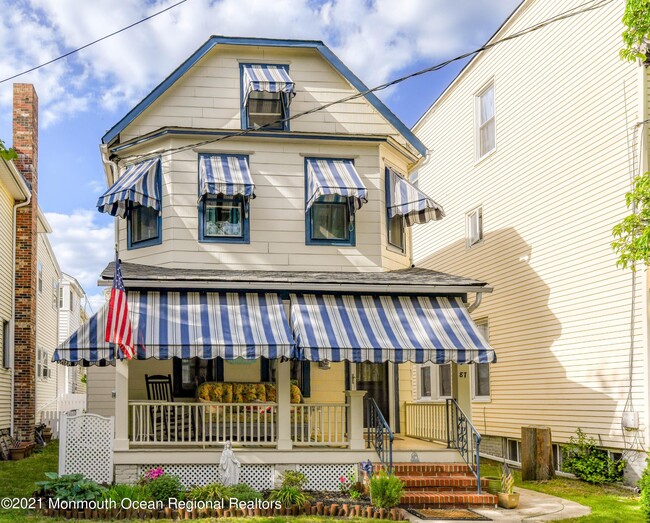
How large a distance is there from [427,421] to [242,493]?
5115 mm

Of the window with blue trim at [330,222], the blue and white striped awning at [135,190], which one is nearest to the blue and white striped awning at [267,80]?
the window with blue trim at [330,222]

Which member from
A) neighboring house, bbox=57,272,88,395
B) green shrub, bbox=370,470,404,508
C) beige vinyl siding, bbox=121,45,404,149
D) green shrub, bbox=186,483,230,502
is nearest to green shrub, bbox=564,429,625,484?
green shrub, bbox=370,470,404,508

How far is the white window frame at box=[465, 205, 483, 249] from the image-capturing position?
21322 mm

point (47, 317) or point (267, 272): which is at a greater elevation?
point (267, 272)

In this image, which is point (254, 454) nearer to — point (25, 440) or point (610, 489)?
point (610, 489)

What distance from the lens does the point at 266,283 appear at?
14.1 m

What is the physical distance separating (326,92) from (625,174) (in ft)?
21.0

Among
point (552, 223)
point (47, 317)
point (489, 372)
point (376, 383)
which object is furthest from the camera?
point (47, 317)

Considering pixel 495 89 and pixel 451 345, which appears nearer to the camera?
pixel 451 345

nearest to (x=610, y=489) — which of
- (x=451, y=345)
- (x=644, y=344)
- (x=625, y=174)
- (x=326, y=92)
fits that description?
(x=644, y=344)

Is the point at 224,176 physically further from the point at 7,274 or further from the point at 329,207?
the point at 7,274

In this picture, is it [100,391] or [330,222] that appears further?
[100,391]

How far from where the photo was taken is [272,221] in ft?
52.7

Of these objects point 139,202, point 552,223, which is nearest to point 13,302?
point 139,202
